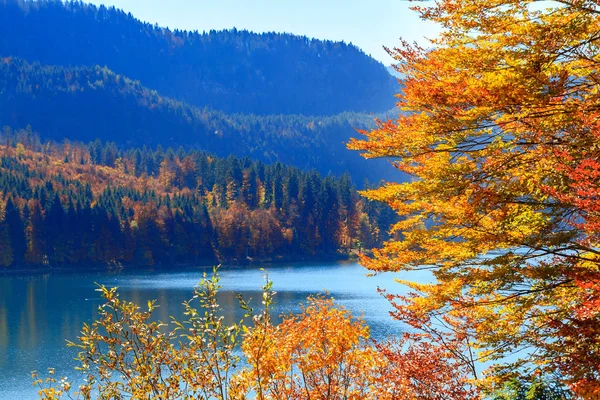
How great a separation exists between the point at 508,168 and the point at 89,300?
50092 millimetres

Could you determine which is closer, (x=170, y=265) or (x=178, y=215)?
(x=170, y=265)

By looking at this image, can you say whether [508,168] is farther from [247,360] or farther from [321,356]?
[247,360]

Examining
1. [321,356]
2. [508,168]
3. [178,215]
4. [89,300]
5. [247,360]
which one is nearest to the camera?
[247,360]

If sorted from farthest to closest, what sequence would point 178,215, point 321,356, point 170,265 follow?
point 178,215
point 170,265
point 321,356

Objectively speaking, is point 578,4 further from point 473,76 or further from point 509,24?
point 473,76

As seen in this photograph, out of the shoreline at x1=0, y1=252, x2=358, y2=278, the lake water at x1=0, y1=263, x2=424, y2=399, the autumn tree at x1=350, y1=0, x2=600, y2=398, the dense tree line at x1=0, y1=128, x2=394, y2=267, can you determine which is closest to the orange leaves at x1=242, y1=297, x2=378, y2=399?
the autumn tree at x1=350, y1=0, x2=600, y2=398

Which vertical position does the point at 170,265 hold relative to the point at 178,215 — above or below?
below

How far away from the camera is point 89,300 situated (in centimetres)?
5519

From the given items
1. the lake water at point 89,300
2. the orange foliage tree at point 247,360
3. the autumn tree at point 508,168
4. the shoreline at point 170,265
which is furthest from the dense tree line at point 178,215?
the autumn tree at point 508,168

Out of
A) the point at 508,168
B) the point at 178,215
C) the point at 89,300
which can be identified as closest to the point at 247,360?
the point at 508,168

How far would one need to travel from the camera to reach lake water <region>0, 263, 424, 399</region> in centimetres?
3262

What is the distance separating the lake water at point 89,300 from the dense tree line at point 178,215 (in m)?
10.6

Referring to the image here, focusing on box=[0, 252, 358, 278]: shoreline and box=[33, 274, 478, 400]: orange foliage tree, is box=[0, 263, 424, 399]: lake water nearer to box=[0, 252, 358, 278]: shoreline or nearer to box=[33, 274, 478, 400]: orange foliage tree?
box=[33, 274, 478, 400]: orange foliage tree

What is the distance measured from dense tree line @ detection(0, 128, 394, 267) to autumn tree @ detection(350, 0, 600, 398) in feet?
299
